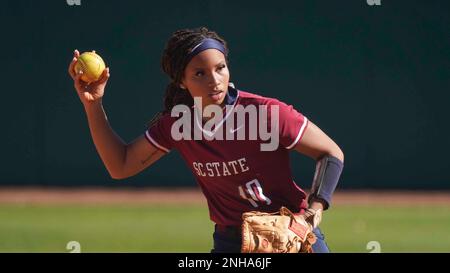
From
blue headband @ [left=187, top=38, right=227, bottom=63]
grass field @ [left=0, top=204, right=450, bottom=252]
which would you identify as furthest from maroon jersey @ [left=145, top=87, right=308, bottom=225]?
grass field @ [left=0, top=204, right=450, bottom=252]

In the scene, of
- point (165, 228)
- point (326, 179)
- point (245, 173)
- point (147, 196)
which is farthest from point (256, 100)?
point (147, 196)

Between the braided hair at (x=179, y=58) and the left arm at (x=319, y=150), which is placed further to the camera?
the braided hair at (x=179, y=58)

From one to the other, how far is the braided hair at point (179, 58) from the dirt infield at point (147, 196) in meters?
8.51

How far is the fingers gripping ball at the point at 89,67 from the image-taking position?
4273 millimetres

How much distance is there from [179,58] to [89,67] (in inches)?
17.6

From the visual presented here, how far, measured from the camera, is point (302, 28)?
45.2 ft

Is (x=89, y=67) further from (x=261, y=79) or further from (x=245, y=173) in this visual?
(x=261, y=79)

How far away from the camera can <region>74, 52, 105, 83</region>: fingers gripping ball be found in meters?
4.27

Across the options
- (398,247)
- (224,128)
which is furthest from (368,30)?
(224,128)

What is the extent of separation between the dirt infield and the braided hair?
8.51 m

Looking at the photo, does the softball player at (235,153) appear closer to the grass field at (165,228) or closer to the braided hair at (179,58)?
the braided hair at (179,58)

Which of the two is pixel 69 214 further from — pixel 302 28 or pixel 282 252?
pixel 282 252

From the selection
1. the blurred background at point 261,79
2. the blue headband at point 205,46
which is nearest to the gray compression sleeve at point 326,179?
the blue headband at point 205,46

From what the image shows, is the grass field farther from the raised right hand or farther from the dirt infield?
the raised right hand
